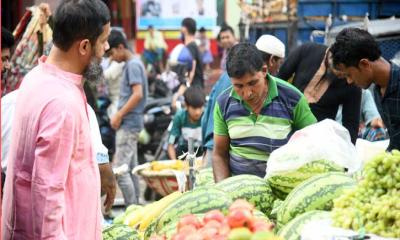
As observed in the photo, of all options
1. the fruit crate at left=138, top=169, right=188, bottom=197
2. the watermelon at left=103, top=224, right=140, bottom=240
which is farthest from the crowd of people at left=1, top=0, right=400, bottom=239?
the fruit crate at left=138, top=169, right=188, bottom=197

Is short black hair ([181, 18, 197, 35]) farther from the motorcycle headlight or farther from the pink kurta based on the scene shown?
the pink kurta

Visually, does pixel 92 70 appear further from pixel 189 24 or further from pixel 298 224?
pixel 189 24

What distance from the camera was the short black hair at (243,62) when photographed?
5.66 metres

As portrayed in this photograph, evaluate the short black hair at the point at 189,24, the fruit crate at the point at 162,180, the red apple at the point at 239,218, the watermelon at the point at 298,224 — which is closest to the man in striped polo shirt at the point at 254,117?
the watermelon at the point at 298,224

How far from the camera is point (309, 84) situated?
25.8 feet

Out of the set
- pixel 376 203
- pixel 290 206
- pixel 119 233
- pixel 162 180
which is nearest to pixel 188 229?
pixel 376 203

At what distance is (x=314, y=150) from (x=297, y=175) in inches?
7.3

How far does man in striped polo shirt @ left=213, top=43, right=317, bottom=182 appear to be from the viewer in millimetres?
5750

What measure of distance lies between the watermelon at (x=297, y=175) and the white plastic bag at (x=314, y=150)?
0.02m

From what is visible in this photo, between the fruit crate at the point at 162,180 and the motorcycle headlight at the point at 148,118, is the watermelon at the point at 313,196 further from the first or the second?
the motorcycle headlight at the point at 148,118

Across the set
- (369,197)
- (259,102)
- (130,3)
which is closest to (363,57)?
(259,102)

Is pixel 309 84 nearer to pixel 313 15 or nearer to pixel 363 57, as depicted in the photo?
pixel 363 57

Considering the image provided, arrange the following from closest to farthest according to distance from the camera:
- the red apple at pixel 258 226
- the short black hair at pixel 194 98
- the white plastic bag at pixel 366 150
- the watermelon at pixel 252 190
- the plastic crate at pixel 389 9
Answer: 1. the red apple at pixel 258 226
2. the watermelon at pixel 252 190
3. the white plastic bag at pixel 366 150
4. the short black hair at pixel 194 98
5. the plastic crate at pixel 389 9

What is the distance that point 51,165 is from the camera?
3961 mm
